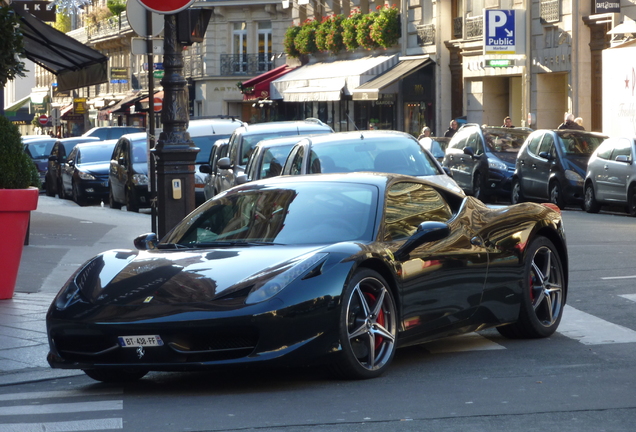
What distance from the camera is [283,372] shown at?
7.44 m

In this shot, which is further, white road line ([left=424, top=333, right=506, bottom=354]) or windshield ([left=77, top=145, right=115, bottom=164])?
windshield ([left=77, top=145, right=115, bottom=164])

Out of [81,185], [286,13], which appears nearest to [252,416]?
[81,185]

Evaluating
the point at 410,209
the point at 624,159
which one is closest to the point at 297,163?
the point at 410,209

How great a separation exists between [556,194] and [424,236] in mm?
18397

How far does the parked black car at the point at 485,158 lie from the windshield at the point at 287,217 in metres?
19.8

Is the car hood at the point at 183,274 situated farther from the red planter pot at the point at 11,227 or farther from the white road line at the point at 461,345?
Result: the red planter pot at the point at 11,227

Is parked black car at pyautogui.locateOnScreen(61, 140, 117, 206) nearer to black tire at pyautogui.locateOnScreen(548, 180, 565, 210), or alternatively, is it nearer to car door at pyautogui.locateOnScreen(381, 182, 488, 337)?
black tire at pyautogui.locateOnScreen(548, 180, 565, 210)

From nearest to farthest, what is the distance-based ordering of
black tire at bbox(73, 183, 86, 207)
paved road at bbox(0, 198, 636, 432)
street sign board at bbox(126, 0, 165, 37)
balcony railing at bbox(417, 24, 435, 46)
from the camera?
1. paved road at bbox(0, 198, 636, 432)
2. street sign board at bbox(126, 0, 165, 37)
3. black tire at bbox(73, 183, 86, 207)
4. balcony railing at bbox(417, 24, 435, 46)

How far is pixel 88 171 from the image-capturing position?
29984 mm

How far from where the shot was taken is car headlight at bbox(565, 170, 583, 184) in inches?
975

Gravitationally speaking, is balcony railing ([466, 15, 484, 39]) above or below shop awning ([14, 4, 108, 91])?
above

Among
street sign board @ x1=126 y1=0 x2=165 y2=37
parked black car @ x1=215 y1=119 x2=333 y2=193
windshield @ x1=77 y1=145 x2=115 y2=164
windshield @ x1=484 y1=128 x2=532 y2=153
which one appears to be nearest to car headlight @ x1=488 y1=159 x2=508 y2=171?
windshield @ x1=484 y1=128 x2=532 y2=153

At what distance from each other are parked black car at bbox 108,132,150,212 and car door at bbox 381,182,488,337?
16.8 m

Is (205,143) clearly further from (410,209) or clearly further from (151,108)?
(410,209)
